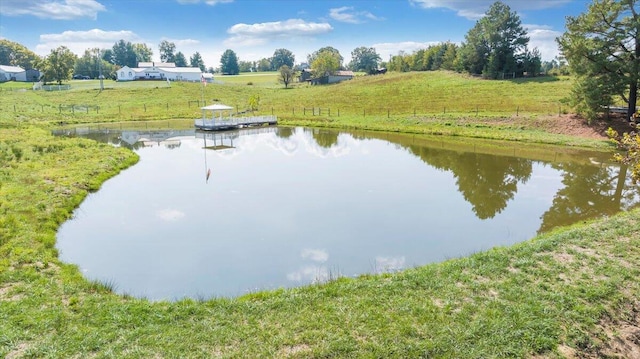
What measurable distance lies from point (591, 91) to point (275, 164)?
71.8 feet

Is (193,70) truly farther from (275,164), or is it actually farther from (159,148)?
(275,164)

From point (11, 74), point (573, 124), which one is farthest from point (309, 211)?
point (11, 74)

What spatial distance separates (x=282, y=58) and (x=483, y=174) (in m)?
144

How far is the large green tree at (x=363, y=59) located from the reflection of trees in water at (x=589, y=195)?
379 ft

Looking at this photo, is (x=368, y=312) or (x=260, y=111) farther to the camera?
(x=260, y=111)

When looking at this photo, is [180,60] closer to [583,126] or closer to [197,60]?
[197,60]

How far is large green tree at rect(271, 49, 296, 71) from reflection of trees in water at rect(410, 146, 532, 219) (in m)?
135

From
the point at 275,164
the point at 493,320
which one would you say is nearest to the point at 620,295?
the point at 493,320

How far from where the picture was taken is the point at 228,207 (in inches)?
556

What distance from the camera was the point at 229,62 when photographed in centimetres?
13538

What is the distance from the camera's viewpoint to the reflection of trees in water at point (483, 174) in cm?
1507

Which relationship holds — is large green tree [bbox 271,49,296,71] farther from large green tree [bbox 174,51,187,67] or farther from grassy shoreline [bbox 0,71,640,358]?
grassy shoreline [bbox 0,71,640,358]

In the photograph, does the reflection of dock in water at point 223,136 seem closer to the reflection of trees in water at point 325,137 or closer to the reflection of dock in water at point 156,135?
the reflection of dock in water at point 156,135

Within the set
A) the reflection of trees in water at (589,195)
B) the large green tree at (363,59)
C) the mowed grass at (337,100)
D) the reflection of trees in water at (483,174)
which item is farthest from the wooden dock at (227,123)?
the large green tree at (363,59)
